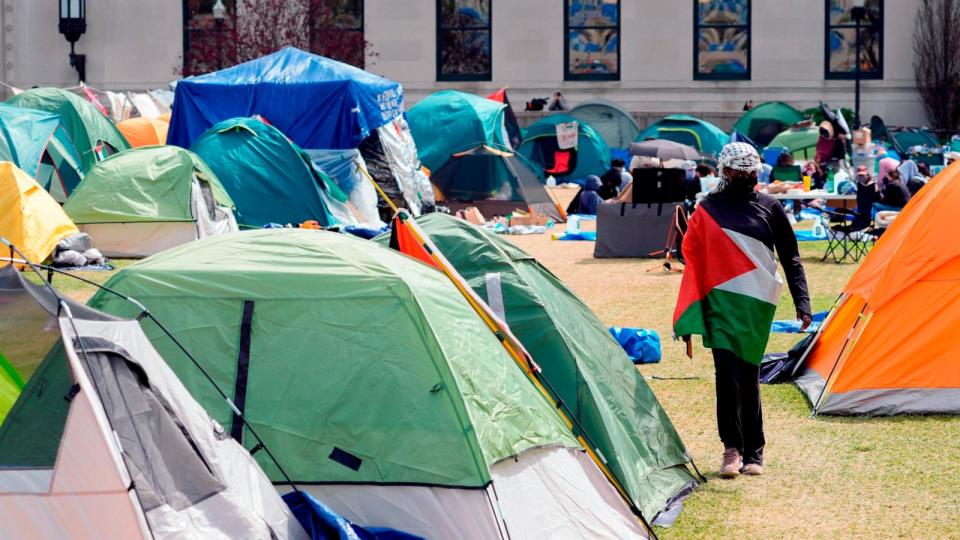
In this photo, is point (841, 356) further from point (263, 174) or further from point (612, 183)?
point (612, 183)

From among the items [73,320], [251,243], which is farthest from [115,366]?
[251,243]

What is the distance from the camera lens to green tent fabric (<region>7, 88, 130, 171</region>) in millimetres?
23516

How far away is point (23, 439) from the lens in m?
5.08

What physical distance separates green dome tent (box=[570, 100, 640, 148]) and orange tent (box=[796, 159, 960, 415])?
88.8ft

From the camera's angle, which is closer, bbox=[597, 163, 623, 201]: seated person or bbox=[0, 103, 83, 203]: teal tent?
bbox=[0, 103, 83, 203]: teal tent

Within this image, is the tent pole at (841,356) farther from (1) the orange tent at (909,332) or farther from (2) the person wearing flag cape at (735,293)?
(2) the person wearing flag cape at (735,293)

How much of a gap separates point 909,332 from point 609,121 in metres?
28.1

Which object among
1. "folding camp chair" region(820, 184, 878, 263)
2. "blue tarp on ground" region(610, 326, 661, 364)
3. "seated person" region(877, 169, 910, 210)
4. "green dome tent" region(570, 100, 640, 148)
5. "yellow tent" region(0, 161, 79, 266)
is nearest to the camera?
"blue tarp on ground" region(610, 326, 661, 364)

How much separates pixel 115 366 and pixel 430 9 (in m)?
36.6

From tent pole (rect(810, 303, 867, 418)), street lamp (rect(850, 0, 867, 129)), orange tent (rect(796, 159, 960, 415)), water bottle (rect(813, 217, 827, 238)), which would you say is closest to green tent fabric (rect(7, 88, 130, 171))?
water bottle (rect(813, 217, 827, 238))

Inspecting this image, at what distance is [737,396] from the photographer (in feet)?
24.3

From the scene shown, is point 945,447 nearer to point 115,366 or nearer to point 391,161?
point 115,366

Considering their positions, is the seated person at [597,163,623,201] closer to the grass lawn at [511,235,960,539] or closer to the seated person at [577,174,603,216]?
the seated person at [577,174,603,216]

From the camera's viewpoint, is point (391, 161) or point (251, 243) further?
point (391, 161)
